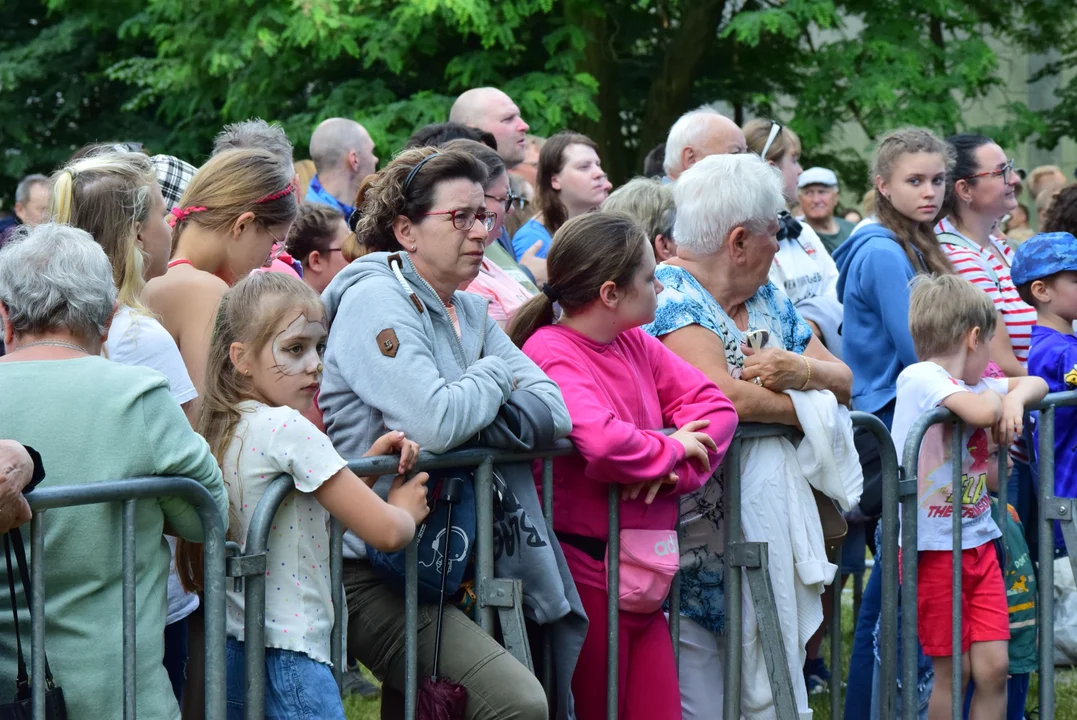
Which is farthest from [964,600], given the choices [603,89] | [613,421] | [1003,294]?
[603,89]

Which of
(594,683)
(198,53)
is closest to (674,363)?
(594,683)

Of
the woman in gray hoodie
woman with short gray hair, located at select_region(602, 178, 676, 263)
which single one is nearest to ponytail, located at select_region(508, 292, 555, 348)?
the woman in gray hoodie

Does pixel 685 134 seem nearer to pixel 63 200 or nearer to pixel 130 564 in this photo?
pixel 63 200

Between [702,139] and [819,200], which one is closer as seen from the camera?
[702,139]

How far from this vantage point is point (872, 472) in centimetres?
459

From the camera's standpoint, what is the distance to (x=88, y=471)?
110 inches

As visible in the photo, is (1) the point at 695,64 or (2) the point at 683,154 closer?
(2) the point at 683,154

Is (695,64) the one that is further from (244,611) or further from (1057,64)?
(244,611)

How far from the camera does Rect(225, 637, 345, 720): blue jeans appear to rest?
3119 mm

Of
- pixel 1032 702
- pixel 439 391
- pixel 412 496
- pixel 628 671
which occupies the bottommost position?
pixel 1032 702

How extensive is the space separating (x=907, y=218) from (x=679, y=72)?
37.8ft

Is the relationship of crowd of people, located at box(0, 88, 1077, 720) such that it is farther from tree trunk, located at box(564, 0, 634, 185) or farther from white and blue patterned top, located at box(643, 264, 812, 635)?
tree trunk, located at box(564, 0, 634, 185)

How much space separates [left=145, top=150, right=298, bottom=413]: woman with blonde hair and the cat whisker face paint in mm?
674

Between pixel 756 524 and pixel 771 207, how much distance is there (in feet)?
3.05
